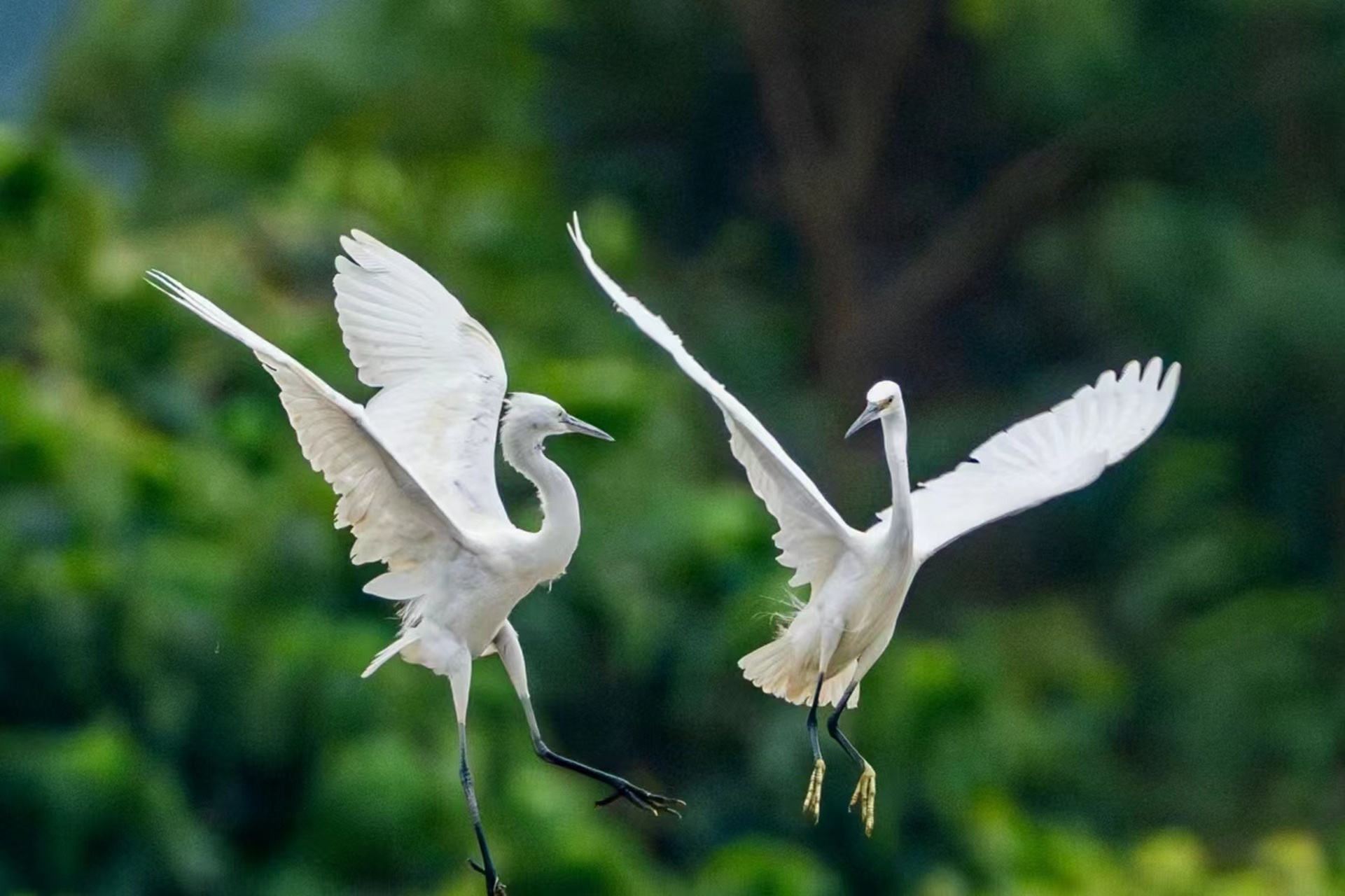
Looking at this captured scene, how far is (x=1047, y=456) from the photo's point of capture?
8.17 metres

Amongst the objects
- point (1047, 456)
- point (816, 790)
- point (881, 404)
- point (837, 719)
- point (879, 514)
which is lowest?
point (816, 790)

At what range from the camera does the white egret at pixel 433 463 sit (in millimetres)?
7098

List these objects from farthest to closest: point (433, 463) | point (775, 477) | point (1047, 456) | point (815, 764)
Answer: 1. point (1047, 456)
2. point (433, 463)
3. point (815, 764)
4. point (775, 477)

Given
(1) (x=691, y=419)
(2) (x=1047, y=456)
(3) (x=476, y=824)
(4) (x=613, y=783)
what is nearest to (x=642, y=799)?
(4) (x=613, y=783)

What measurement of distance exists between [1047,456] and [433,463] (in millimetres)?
1545

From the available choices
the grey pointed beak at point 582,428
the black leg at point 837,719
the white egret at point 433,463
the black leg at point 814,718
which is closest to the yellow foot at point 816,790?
the black leg at point 814,718

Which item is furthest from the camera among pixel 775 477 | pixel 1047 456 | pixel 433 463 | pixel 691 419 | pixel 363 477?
pixel 691 419

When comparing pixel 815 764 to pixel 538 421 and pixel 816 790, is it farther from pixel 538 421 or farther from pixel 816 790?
pixel 538 421

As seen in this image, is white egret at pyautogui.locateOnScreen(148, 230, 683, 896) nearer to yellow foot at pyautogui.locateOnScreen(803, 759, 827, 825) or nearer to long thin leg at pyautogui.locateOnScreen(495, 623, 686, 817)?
long thin leg at pyautogui.locateOnScreen(495, 623, 686, 817)

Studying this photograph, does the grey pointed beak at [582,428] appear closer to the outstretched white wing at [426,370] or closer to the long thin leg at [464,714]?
the outstretched white wing at [426,370]

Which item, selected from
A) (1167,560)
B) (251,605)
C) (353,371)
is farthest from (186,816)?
(1167,560)

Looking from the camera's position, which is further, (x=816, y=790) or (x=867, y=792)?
(x=867, y=792)

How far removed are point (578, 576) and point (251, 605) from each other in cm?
192

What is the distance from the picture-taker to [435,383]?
7.76 metres
